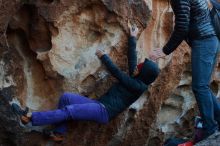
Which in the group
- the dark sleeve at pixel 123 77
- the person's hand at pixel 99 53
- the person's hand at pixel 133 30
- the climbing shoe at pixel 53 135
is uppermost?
the person's hand at pixel 133 30

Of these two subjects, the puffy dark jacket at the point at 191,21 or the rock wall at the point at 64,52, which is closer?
the puffy dark jacket at the point at 191,21

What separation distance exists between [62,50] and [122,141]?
1416 mm

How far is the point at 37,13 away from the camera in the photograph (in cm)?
591

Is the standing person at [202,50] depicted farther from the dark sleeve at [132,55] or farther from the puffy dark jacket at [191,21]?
the dark sleeve at [132,55]

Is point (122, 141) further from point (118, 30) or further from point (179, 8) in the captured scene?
point (179, 8)

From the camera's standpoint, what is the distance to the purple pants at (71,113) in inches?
223

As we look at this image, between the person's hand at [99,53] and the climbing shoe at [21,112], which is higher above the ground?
the person's hand at [99,53]

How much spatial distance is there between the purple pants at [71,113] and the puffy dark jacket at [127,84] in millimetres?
116

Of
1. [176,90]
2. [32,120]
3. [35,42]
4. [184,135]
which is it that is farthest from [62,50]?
[184,135]

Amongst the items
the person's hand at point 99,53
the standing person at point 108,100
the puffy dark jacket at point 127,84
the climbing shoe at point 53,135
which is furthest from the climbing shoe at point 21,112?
the person's hand at point 99,53

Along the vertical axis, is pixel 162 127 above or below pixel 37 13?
below

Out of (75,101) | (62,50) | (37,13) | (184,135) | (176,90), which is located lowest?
(184,135)

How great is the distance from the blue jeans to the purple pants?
3.51 ft

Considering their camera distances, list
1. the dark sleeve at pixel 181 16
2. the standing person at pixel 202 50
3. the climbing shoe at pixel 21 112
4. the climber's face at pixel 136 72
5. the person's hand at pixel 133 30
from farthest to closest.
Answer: the person's hand at pixel 133 30 → the climber's face at pixel 136 72 → the climbing shoe at pixel 21 112 → the standing person at pixel 202 50 → the dark sleeve at pixel 181 16
